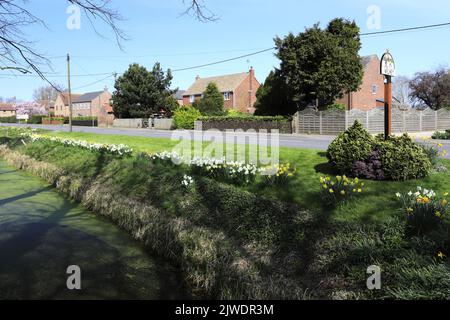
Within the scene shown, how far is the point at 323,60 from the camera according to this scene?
30.6 metres

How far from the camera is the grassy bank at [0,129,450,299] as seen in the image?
16.6 ft

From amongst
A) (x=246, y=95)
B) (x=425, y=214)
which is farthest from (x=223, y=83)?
(x=425, y=214)

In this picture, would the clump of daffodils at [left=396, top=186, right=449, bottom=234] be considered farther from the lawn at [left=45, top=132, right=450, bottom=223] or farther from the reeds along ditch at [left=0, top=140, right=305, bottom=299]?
the reeds along ditch at [left=0, top=140, right=305, bottom=299]

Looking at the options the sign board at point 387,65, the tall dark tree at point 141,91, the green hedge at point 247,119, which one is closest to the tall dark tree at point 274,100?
the green hedge at point 247,119

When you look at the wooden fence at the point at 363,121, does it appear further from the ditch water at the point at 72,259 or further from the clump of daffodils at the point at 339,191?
the ditch water at the point at 72,259

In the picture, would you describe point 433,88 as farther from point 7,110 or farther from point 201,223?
point 7,110

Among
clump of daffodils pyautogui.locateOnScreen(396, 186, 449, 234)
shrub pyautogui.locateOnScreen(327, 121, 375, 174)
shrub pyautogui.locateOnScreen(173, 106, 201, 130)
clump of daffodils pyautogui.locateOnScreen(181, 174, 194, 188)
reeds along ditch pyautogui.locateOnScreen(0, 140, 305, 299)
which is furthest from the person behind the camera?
shrub pyautogui.locateOnScreen(173, 106, 201, 130)

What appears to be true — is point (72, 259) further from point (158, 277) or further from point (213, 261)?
point (213, 261)

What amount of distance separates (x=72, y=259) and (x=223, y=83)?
5909 centimetres

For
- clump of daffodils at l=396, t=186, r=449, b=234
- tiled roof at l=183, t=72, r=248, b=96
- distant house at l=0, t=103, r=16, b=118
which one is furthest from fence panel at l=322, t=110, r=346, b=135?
distant house at l=0, t=103, r=16, b=118

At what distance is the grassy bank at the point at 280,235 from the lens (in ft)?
16.6

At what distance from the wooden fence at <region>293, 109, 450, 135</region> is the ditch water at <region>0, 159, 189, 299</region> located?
23.6 m

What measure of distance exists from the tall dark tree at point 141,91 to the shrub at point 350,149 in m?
45.3

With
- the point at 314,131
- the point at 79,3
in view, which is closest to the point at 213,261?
the point at 79,3
